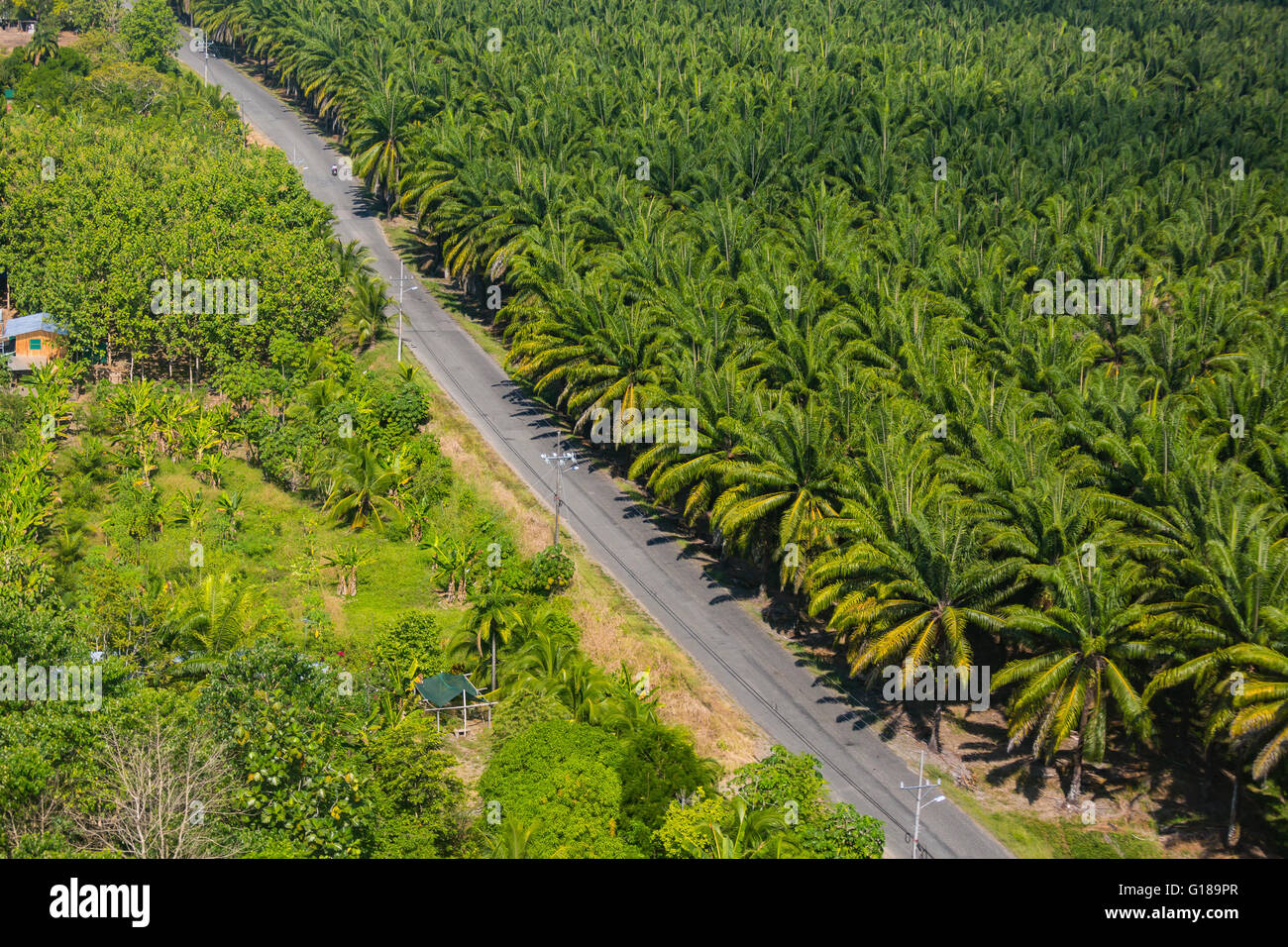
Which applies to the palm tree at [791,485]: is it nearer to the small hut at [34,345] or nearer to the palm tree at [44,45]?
the small hut at [34,345]

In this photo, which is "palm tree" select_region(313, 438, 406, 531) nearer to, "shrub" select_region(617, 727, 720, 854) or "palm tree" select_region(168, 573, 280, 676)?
"palm tree" select_region(168, 573, 280, 676)

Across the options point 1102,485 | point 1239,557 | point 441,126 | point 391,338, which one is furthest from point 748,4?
point 1239,557

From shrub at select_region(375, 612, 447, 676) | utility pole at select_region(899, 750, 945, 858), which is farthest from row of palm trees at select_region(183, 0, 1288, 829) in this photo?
shrub at select_region(375, 612, 447, 676)

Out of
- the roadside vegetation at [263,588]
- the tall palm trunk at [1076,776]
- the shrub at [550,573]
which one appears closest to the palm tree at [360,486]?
the roadside vegetation at [263,588]

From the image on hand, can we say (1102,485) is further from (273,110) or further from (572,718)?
(273,110)

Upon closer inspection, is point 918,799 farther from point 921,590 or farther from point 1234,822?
point 1234,822

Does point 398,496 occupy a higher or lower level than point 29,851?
higher
